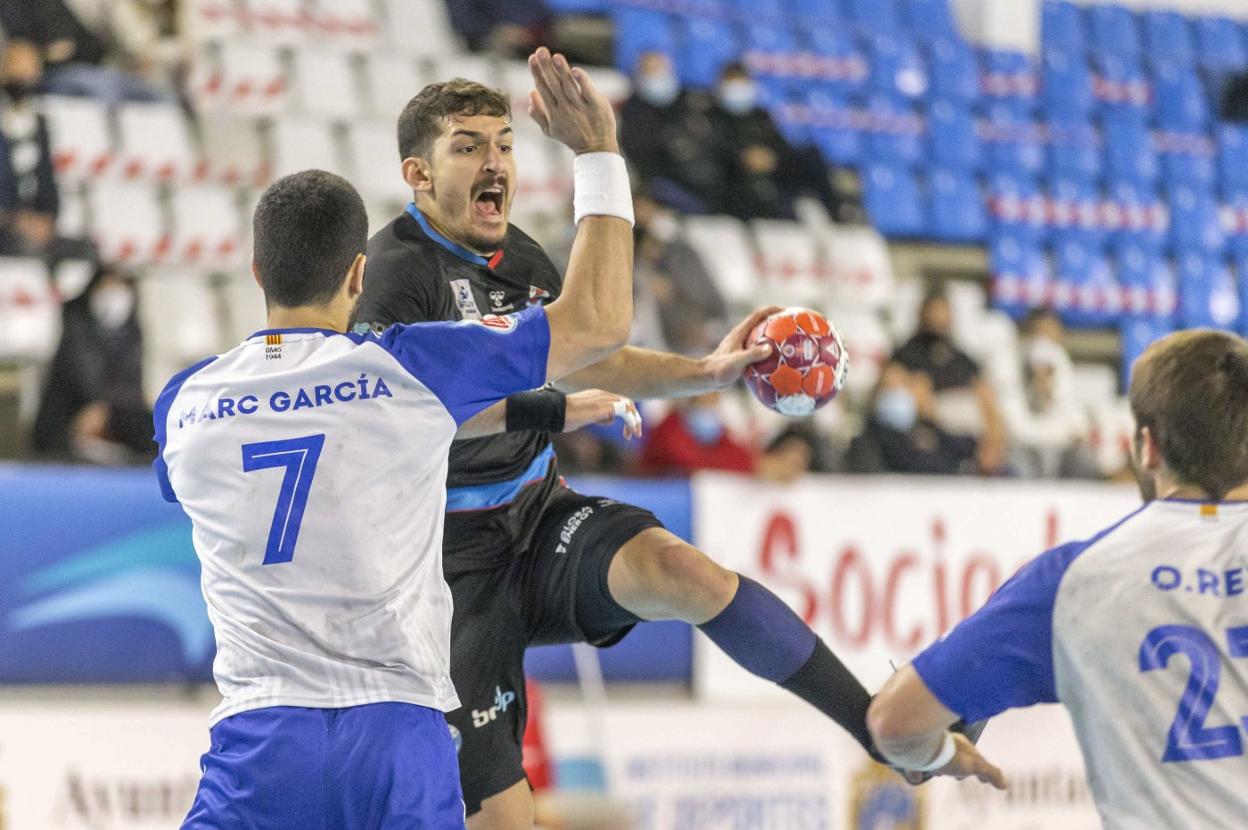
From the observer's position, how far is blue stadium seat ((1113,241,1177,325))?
55.8ft

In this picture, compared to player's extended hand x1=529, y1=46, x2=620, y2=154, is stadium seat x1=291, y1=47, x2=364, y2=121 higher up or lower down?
higher up

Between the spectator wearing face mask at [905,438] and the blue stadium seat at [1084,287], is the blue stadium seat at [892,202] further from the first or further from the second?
the spectator wearing face mask at [905,438]

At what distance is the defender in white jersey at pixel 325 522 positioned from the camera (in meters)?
3.29

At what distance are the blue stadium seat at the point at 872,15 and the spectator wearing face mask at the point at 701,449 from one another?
907 cm

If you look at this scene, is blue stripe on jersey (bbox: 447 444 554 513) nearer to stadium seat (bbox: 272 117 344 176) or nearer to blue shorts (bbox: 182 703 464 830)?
blue shorts (bbox: 182 703 464 830)

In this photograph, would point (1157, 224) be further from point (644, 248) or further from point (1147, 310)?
point (644, 248)

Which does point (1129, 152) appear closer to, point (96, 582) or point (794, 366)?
point (96, 582)

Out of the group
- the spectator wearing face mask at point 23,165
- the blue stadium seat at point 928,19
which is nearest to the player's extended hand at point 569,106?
the spectator wearing face mask at point 23,165

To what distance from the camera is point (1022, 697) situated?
10.6 feet

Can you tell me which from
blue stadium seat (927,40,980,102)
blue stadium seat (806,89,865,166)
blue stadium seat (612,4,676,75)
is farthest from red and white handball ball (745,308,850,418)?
blue stadium seat (927,40,980,102)

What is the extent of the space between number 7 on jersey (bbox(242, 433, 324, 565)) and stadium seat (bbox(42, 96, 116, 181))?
8.22m

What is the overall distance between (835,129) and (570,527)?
12093 mm

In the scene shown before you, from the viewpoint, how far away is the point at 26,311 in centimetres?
955

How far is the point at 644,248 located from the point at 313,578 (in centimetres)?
799
